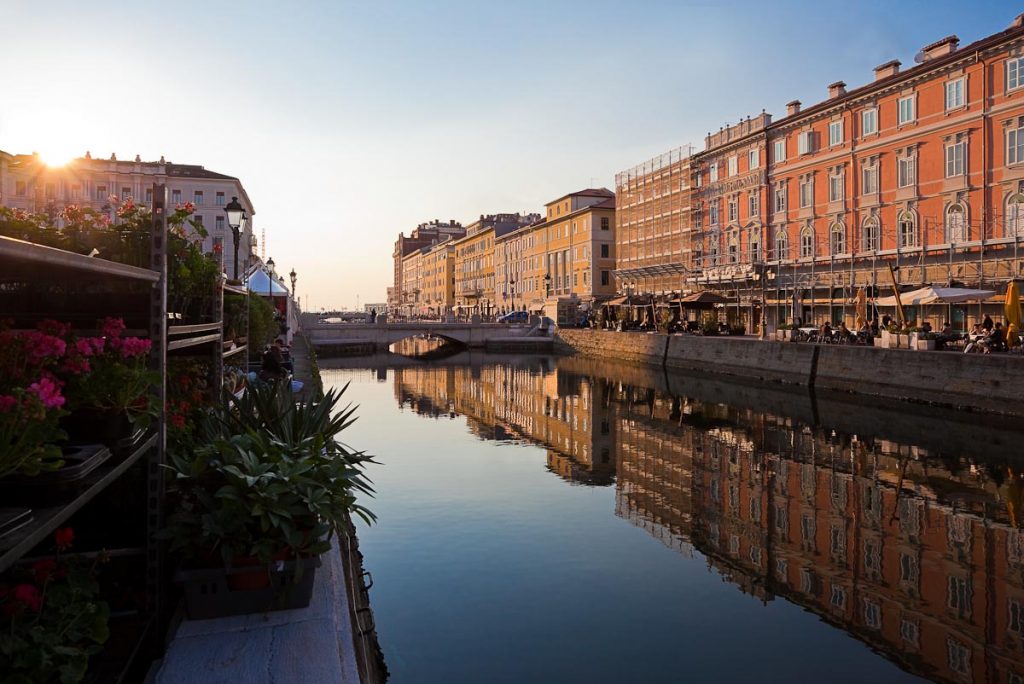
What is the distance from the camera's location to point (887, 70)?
39375mm

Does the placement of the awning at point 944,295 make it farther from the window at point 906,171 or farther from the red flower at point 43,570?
the red flower at point 43,570

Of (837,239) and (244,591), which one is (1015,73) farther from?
(244,591)

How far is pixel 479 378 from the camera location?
3791cm

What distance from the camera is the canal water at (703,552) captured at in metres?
7.42

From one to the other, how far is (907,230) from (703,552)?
32340mm

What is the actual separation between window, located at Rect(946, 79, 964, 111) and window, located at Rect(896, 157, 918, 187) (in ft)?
9.47

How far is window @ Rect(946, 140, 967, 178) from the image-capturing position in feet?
112

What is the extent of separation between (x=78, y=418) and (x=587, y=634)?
542cm

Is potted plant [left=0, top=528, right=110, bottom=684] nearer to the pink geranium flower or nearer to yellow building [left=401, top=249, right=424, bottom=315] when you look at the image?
the pink geranium flower

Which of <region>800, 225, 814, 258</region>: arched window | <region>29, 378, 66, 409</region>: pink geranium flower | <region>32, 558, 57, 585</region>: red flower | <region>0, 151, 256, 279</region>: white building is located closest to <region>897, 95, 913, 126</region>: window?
<region>800, 225, 814, 258</region>: arched window

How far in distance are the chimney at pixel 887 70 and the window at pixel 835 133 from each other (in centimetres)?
285

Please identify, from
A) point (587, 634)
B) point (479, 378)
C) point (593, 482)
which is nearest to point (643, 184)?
point (479, 378)

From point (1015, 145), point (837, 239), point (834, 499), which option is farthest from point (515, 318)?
point (834, 499)

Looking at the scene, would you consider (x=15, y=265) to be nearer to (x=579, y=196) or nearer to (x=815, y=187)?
(x=815, y=187)
